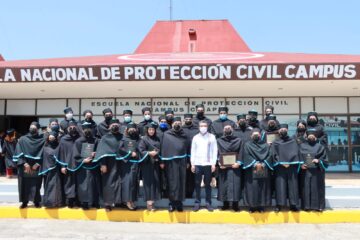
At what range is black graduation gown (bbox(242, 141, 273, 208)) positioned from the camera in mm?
7367

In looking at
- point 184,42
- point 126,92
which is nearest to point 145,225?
point 126,92

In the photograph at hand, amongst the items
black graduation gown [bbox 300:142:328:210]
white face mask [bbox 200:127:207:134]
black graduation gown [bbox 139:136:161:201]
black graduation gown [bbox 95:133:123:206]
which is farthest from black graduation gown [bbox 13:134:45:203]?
black graduation gown [bbox 300:142:328:210]

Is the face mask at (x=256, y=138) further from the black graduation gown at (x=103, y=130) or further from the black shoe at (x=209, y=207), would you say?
the black graduation gown at (x=103, y=130)

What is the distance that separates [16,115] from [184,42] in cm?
1054

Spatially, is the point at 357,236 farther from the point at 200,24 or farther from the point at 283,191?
the point at 200,24

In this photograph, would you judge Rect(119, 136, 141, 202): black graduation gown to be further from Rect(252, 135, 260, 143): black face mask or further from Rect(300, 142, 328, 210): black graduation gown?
Rect(300, 142, 328, 210): black graduation gown

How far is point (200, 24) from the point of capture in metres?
23.1

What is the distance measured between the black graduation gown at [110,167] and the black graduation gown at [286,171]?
3059 mm

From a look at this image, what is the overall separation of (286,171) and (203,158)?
5.33 ft

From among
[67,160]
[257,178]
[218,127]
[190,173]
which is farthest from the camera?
[218,127]

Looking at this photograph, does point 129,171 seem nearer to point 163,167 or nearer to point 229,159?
point 163,167

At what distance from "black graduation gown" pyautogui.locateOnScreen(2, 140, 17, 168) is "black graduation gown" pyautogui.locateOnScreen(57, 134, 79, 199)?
5206 mm

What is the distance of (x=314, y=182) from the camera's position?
7449 millimetres

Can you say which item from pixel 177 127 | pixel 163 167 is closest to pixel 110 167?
pixel 163 167
